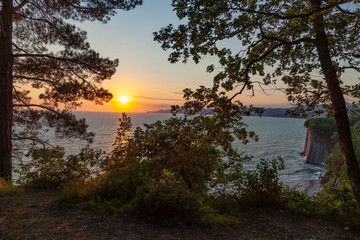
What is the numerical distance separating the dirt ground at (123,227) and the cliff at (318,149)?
4953cm

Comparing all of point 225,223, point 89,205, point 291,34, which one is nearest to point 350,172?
point 225,223

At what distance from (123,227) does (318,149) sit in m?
54.3

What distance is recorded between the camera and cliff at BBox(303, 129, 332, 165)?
47.2 m

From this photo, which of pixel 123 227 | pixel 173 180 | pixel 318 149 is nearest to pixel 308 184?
pixel 318 149

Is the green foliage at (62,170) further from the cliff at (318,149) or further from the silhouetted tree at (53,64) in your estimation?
the cliff at (318,149)

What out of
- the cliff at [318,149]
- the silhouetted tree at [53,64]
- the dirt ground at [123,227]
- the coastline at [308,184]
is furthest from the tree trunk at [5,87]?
the cliff at [318,149]

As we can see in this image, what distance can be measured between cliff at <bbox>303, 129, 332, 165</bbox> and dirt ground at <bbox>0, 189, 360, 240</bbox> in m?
49.5

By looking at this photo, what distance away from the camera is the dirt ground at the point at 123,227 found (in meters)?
3.89

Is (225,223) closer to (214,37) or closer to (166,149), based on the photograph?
(166,149)

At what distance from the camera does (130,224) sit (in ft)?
14.4

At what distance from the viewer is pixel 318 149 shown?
158 feet

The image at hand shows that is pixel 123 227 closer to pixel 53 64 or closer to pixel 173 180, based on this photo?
pixel 173 180

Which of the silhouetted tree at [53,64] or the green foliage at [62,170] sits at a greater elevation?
the silhouetted tree at [53,64]

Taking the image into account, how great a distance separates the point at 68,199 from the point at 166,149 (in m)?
3.47
